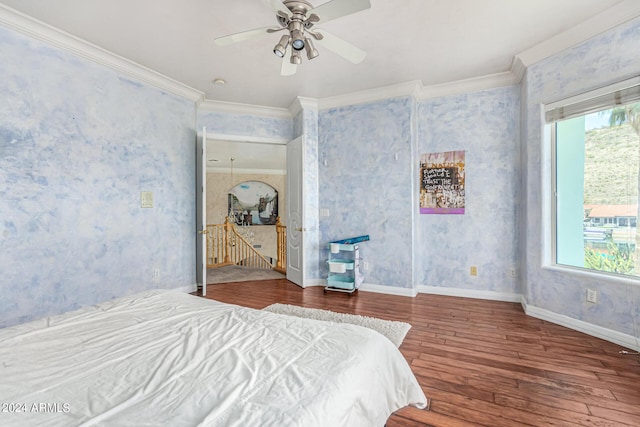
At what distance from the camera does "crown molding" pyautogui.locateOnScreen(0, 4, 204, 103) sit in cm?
247

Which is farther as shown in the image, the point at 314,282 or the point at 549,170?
the point at 314,282

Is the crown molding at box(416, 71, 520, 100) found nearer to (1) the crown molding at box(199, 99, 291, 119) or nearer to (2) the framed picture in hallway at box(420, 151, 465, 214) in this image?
(2) the framed picture in hallway at box(420, 151, 465, 214)

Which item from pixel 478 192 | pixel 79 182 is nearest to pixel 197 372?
pixel 79 182

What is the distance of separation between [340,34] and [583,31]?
7.16ft

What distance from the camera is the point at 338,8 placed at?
188 cm

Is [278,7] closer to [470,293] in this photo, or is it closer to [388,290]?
[388,290]

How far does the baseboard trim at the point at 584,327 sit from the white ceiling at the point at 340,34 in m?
2.71

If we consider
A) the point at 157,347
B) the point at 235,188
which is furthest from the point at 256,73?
the point at 235,188

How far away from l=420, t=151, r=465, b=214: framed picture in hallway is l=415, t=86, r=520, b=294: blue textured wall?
7 cm

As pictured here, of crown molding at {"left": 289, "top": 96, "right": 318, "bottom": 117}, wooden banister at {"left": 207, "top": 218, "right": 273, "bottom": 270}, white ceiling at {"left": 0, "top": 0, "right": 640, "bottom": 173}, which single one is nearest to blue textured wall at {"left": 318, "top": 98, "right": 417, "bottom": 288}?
crown molding at {"left": 289, "top": 96, "right": 318, "bottom": 117}

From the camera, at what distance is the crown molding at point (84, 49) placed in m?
2.47

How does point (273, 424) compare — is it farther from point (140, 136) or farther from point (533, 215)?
point (140, 136)

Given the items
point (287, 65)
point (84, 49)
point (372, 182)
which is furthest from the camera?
point (372, 182)

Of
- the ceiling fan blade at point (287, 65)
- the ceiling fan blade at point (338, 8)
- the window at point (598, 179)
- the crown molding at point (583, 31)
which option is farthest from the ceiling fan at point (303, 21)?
the window at point (598, 179)
